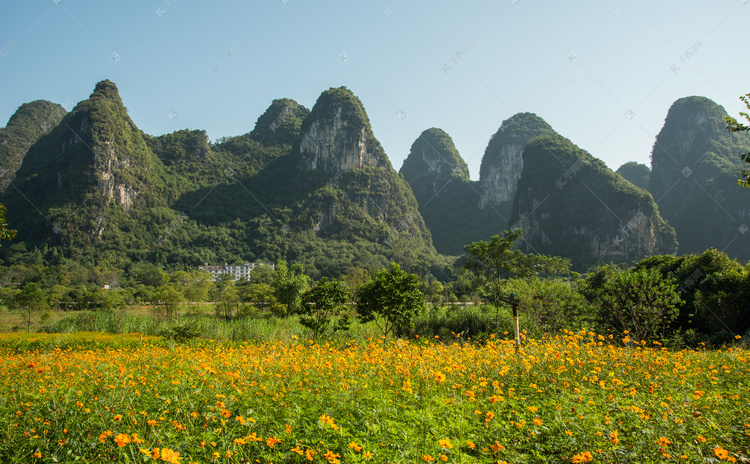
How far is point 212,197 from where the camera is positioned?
9694 centimetres

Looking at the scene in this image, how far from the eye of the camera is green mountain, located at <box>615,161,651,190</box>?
4946 inches

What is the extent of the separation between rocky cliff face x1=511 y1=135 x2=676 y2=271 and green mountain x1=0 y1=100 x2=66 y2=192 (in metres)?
118

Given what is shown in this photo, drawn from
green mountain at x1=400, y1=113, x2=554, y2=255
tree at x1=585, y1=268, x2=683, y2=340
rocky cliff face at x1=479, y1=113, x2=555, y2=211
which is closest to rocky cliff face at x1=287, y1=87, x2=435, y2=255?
green mountain at x1=400, y1=113, x2=554, y2=255

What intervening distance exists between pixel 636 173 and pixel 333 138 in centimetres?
10189

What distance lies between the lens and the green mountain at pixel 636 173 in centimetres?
12562

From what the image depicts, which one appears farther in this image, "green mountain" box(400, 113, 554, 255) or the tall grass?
"green mountain" box(400, 113, 554, 255)

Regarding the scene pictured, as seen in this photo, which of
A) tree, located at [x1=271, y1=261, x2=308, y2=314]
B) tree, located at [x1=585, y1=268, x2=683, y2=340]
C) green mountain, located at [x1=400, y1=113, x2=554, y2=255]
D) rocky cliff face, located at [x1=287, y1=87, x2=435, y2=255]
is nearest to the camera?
tree, located at [x1=585, y1=268, x2=683, y2=340]

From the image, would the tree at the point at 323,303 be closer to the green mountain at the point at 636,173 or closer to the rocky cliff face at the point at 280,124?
the rocky cliff face at the point at 280,124

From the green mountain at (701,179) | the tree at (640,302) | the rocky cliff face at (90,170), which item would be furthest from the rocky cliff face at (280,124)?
the tree at (640,302)

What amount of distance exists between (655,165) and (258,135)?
115 meters

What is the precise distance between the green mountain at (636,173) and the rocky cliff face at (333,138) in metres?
89.3

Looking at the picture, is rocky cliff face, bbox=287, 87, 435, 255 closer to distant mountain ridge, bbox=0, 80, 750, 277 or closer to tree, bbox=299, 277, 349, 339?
distant mountain ridge, bbox=0, 80, 750, 277

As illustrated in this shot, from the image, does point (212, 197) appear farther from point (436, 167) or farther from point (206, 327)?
point (206, 327)

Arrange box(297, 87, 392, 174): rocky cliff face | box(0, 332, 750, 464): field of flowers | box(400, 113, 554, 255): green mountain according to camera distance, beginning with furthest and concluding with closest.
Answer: box(400, 113, 554, 255): green mountain, box(297, 87, 392, 174): rocky cliff face, box(0, 332, 750, 464): field of flowers
